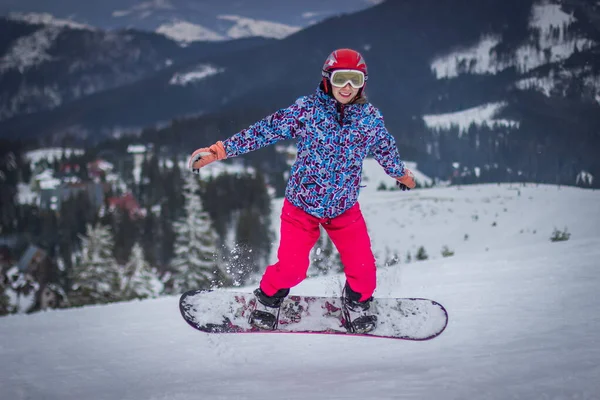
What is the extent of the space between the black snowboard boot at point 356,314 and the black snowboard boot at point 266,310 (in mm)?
487

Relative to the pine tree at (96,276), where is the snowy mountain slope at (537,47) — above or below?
above

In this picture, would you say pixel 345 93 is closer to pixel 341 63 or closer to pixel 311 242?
pixel 341 63

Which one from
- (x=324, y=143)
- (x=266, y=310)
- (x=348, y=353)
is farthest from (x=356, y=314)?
(x=324, y=143)

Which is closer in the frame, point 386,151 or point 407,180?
point 386,151

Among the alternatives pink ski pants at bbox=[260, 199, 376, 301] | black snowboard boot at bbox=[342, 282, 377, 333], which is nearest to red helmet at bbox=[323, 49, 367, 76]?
pink ski pants at bbox=[260, 199, 376, 301]

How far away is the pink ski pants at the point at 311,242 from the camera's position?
2945 mm

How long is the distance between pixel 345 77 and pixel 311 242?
1.19 metres

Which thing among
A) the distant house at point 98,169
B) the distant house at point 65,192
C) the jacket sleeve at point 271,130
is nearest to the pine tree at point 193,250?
the jacket sleeve at point 271,130

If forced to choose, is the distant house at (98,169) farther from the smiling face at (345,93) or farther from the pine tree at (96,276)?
the smiling face at (345,93)

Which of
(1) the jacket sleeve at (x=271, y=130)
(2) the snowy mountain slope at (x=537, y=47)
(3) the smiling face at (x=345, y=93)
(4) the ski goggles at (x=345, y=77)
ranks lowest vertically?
(1) the jacket sleeve at (x=271, y=130)

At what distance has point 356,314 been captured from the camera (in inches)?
128

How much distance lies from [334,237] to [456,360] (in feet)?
→ 3.77

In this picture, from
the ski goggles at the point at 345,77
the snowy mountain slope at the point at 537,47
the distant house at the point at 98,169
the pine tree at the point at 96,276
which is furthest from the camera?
the distant house at the point at 98,169

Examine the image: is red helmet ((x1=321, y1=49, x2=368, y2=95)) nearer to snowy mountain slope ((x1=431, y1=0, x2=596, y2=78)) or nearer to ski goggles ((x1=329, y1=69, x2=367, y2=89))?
ski goggles ((x1=329, y1=69, x2=367, y2=89))
